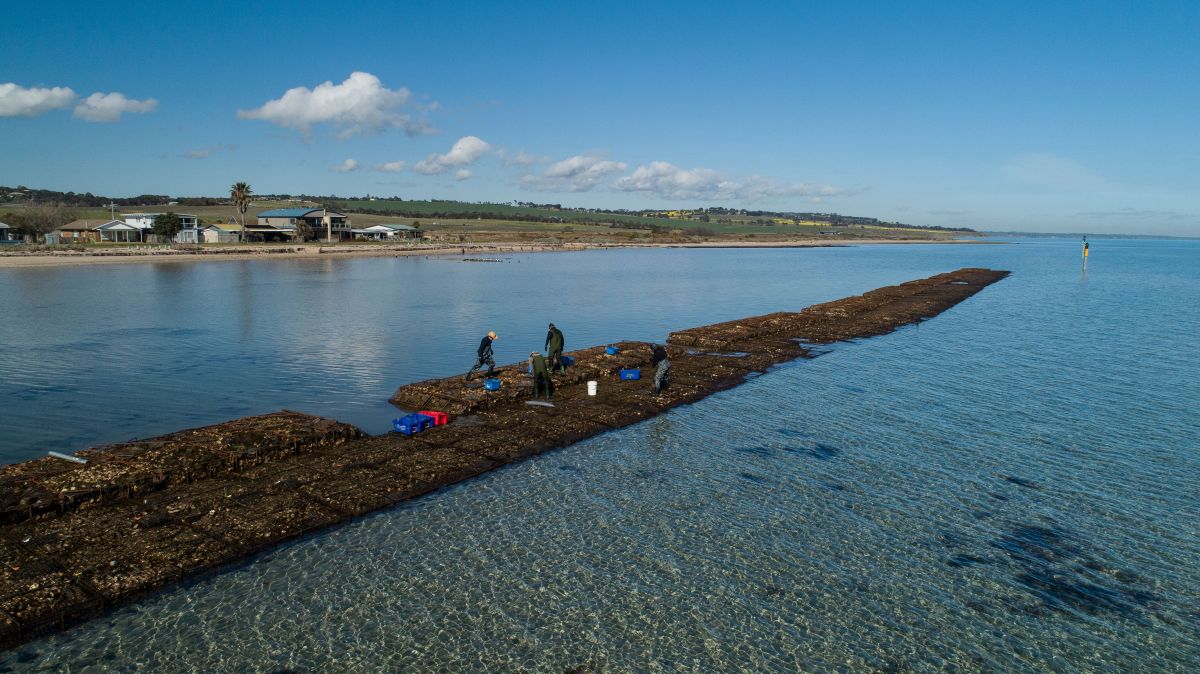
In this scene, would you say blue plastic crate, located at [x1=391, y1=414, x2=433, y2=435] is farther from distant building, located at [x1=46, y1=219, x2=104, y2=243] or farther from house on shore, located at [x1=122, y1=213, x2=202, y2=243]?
distant building, located at [x1=46, y1=219, x2=104, y2=243]

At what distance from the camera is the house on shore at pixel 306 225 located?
125 m

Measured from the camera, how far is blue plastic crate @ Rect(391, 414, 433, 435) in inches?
653

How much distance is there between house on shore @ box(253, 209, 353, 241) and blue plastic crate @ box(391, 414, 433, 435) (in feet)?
393

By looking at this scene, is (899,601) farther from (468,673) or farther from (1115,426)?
(1115,426)

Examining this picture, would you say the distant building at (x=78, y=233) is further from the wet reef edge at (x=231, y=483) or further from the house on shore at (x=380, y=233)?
the wet reef edge at (x=231, y=483)

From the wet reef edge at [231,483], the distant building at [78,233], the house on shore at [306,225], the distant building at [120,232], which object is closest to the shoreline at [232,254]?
the house on shore at [306,225]

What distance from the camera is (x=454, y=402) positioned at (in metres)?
19.2

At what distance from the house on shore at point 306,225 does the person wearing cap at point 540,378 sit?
387 ft

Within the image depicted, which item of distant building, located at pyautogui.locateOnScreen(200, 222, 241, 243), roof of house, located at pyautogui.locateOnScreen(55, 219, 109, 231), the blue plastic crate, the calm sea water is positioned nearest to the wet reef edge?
the blue plastic crate

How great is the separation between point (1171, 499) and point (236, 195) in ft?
393

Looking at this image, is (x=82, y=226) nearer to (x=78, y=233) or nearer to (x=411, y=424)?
(x=78, y=233)

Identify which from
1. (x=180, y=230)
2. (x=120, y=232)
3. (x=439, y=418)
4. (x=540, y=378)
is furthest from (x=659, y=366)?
(x=120, y=232)

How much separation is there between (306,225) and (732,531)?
421 ft

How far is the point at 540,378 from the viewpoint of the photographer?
2019cm
